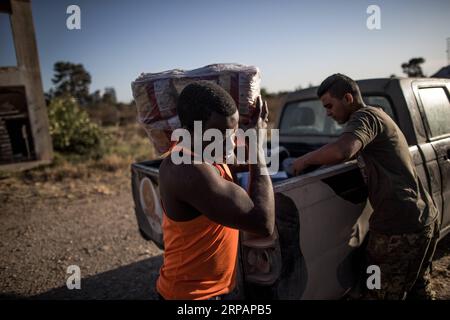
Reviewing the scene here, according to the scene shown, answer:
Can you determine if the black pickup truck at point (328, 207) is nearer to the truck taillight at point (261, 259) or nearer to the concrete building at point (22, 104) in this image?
the truck taillight at point (261, 259)

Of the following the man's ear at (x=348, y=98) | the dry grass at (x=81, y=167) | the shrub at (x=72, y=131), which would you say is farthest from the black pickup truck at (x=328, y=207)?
the shrub at (x=72, y=131)

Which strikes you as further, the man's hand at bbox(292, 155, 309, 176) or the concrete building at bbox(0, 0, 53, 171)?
the concrete building at bbox(0, 0, 53, 171)

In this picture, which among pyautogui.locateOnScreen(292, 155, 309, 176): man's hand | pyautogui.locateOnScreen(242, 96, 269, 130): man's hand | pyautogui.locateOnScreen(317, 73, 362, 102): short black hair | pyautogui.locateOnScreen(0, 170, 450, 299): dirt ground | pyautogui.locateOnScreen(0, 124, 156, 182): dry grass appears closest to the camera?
pyautogui.locateOnScreen(242, 96, 269, 130): man's hand

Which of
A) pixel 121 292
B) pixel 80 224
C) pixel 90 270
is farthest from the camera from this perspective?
pixel 80 224

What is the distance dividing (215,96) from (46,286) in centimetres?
337

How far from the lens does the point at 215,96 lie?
1416 mm

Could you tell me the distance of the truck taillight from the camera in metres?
1.93

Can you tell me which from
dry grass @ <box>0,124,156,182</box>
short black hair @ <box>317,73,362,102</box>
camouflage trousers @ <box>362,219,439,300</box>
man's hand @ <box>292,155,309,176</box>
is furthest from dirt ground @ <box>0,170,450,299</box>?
short black hair @ <box>317,73,362,102</box>

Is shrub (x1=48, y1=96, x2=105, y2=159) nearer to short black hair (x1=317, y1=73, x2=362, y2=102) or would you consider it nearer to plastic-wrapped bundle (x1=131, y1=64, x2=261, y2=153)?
plastic-wrapped bundle (x1=131, y1=64, x2=261, y2=153)

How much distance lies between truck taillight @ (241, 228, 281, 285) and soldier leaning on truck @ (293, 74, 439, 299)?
0.61 m

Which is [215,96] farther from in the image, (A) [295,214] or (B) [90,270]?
(B) [90,270]
